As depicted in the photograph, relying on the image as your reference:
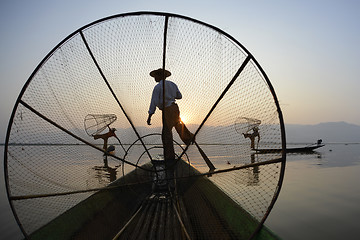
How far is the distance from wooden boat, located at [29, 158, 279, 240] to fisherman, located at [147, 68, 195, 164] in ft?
2.59

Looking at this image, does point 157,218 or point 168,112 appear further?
point 168,112

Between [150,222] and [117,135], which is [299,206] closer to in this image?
[150,222]

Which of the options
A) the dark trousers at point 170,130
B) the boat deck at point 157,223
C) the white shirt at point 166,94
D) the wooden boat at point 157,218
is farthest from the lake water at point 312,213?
the white shirt at point 166,94

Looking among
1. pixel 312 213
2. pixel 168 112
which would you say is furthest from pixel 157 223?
pixel 312 213

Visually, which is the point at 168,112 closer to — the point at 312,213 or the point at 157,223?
the point at 157,223

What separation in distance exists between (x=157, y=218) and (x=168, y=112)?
167cm

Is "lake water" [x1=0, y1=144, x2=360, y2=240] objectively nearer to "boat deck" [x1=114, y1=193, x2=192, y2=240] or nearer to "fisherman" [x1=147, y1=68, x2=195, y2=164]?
"boat deck" [x1=114, y1=193, x2=192, y2=240]

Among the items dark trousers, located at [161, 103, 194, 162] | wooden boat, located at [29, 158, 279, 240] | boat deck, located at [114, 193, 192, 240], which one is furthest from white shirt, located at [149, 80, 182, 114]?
boat deck, located at [114, 193, 192, 240]

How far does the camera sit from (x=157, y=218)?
2277mm

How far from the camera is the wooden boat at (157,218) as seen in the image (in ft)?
5.94

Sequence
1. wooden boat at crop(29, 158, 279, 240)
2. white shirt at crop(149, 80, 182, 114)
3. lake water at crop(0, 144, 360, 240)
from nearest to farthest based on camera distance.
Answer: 1. wooden boat at crop(29, 158, 279, 240)
2. lake water at crop(0, 144, 360, 240)
3. white shirt at crop(149, 80, 182, 114)

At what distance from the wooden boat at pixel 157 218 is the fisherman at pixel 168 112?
0.79 metres

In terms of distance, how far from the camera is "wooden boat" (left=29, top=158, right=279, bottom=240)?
1810mm

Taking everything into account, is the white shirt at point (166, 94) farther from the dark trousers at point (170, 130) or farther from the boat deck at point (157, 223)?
the boat deck at point (157, 223)
